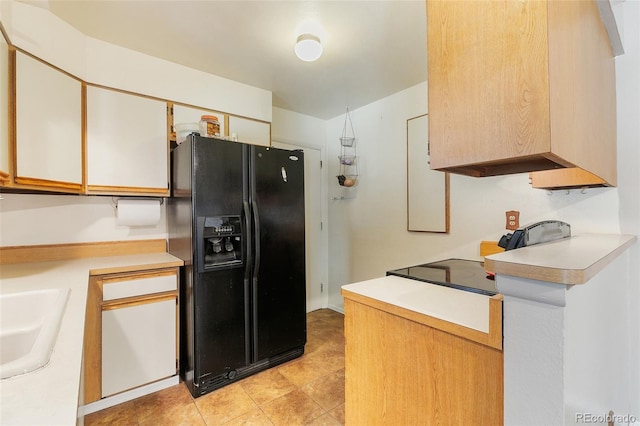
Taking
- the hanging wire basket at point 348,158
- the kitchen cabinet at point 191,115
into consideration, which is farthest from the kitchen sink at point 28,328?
the hanging wire basket at point 348,158

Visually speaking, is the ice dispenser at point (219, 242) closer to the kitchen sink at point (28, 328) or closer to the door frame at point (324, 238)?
the kitchen sink at point (28, 328)

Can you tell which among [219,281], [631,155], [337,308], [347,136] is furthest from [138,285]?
[631,155]

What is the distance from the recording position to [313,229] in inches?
140

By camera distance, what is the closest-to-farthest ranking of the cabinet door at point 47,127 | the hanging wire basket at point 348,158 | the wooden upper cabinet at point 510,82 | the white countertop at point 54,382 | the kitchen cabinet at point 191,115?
the white countertop at point 54,382 → the wooden upper cabinet at point 510,82 → the cabinet door at point 47,127 → the kitchen cabinet at point 191,115 → the hanging wire basket at point 348,158

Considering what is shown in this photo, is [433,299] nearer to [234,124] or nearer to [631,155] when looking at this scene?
[631,155]

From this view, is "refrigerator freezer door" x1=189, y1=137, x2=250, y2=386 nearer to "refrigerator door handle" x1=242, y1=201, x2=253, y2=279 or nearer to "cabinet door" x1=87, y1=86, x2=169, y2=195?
"refrigerator door handle" x1=242, y1=201, x2=253, y2=279

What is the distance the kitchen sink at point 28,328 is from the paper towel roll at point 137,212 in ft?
3.35

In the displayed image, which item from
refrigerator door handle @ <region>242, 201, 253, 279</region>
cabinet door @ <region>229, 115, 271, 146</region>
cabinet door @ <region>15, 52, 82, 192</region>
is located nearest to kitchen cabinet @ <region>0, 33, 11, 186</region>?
cabinet door @ <region>15, 52, 82, 192</region>

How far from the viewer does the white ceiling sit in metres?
1.66

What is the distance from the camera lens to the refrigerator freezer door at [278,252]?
7.06 ft

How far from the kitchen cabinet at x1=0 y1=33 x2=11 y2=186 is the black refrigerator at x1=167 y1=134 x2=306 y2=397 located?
837 mm

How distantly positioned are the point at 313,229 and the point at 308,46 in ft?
7.02

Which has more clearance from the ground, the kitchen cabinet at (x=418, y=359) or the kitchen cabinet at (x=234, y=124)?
the kitchen cabinet at (x=234, y=124)

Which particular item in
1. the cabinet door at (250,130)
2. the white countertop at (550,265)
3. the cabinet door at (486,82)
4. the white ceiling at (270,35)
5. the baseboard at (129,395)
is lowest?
the baseboard at (129,395)
